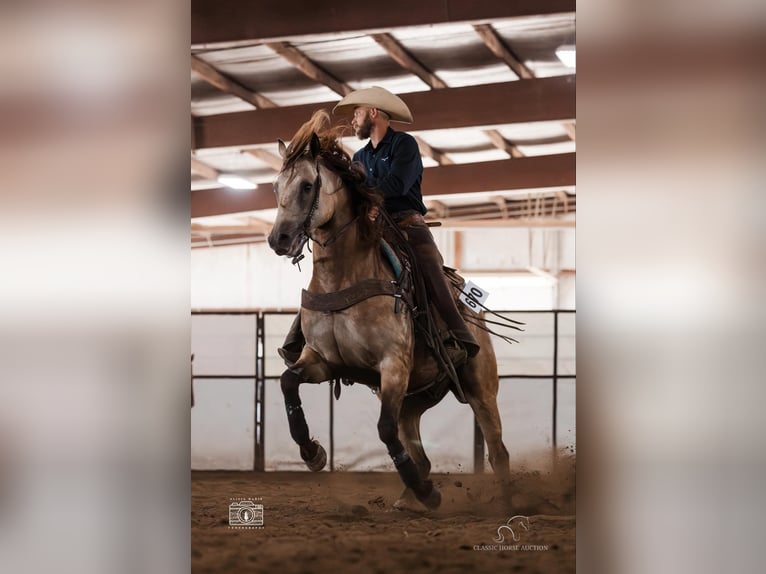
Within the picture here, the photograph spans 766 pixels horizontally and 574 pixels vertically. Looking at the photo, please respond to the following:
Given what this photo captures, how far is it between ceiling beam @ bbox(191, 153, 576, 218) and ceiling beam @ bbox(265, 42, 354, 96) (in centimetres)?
45

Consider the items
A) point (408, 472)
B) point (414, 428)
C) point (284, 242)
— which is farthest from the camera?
point (414, 428)

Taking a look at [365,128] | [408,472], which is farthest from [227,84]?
[408,472]

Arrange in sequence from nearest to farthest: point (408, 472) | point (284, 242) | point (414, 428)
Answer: point (284, 242), point (408, 472), point (414, 428)

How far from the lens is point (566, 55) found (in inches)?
130

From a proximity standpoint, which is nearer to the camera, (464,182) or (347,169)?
(347,169)

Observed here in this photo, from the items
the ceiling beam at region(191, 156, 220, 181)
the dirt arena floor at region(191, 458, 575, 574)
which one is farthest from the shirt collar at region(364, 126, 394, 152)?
the dirt arena floor at region(191, 458, 575, 574)

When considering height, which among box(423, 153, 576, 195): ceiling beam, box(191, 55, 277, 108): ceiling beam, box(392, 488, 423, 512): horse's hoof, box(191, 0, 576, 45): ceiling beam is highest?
box(191, 0, 576, 45): ceiling beam

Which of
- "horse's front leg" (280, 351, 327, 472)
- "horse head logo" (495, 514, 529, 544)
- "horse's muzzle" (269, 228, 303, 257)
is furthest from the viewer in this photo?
"horse head logo" (495, 514, 529, 544)

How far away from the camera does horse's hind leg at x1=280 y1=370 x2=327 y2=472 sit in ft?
10.7

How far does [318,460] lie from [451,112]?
1416 millimetres

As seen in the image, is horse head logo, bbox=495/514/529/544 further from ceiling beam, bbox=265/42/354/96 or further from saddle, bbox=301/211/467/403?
ceiling beam, bbox=265/42/354/96

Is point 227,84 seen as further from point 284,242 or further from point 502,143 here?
point 502,143
